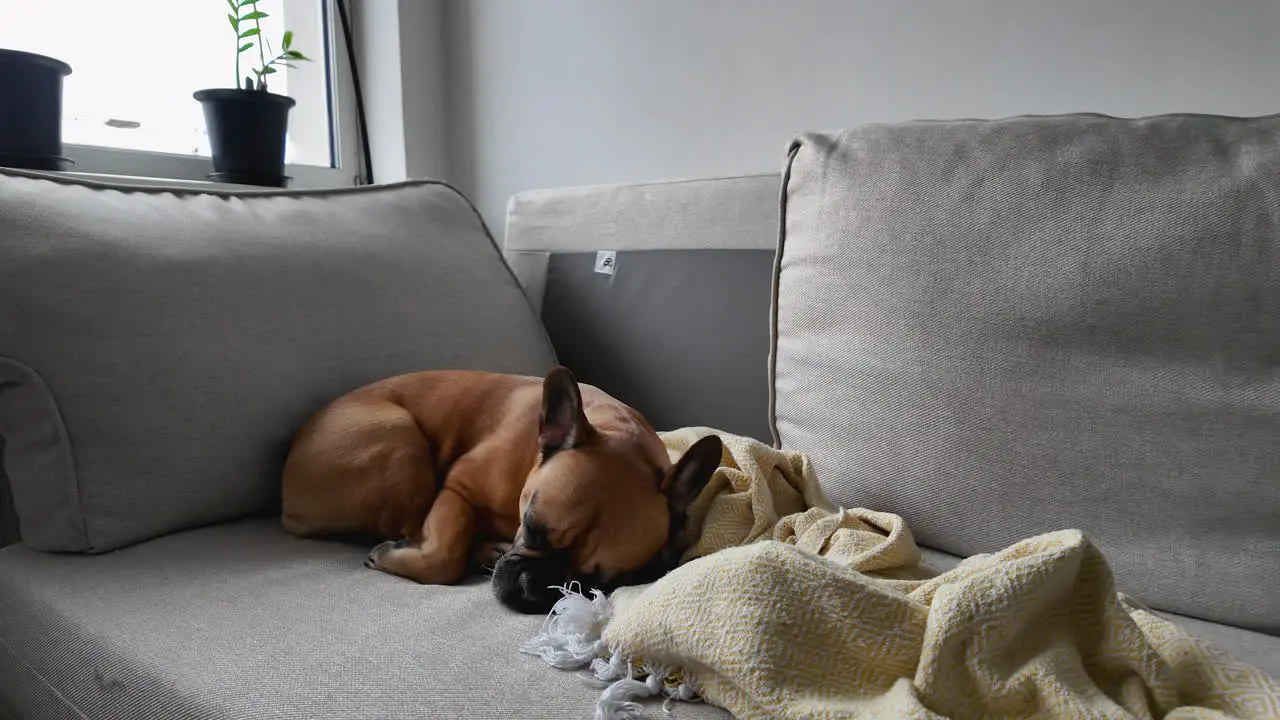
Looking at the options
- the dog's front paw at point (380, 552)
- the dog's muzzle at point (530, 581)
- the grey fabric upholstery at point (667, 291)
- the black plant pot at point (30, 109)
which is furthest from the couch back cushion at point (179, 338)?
the black plant pot at point (30, 109)

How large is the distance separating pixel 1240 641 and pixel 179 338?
53.7 inches

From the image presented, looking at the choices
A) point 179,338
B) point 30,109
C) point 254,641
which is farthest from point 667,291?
point 30,109

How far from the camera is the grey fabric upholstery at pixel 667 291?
59.6 inches

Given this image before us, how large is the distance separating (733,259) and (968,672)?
3.18ft

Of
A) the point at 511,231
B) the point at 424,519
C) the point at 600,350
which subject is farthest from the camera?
the point at 511,231

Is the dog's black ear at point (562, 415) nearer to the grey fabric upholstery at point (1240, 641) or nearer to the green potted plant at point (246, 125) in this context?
the grey fabric upholstery at point (1240, 641)

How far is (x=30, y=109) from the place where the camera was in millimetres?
1619

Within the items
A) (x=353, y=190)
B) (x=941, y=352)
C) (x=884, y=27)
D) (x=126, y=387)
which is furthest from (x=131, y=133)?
(x=941, y=352)

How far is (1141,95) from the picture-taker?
1330 mm

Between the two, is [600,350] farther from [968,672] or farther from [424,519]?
[968,672]

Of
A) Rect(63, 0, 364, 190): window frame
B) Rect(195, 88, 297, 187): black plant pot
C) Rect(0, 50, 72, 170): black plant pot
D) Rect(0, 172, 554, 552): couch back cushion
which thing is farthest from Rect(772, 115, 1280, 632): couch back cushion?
Rect(63, 0, 364, 190): window frame

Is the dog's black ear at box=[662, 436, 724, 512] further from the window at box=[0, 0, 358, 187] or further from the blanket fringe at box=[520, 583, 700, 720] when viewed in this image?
the window at box=[0, 0, 358, 187]

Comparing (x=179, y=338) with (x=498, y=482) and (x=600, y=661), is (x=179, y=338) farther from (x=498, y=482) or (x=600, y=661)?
(x=600, y=661)

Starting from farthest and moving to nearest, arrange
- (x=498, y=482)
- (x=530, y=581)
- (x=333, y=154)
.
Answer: (x=333, y=154), (x=498, y=482), (x=530, y=581)
